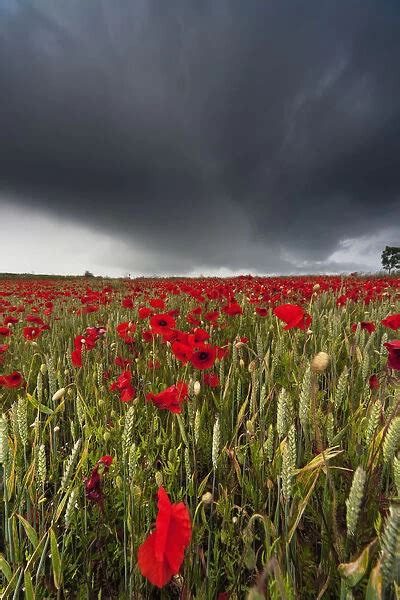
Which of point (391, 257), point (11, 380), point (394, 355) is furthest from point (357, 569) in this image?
point (391, 257)

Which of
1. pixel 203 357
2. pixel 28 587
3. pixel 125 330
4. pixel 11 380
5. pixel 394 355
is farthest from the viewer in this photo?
pixel 125 330

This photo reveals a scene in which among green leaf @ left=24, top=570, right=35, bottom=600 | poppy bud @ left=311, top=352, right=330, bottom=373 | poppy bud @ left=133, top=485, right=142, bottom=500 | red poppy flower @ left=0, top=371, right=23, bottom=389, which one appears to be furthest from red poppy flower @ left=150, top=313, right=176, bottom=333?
green leaf @ left=24, top=570, right=35, bottom=600

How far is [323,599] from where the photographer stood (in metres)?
0.88

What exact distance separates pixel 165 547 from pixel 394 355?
0.81 metres

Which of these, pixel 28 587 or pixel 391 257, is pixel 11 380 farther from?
pixel 391 257

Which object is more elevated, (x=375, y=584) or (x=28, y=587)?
(x=375, y=584)

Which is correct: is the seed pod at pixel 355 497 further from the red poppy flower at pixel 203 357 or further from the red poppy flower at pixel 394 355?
the red poppy flower at pixel 203 357

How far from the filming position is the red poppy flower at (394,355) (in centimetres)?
94

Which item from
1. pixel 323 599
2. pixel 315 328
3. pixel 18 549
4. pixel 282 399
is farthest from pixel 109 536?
pixel 315 328

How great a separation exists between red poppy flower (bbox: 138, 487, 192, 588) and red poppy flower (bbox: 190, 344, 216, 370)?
101 cm

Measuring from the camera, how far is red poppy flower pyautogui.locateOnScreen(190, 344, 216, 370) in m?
1.56

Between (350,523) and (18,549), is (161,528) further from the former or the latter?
(18,549)

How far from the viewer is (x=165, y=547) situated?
1.70 ft

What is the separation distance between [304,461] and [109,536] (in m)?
0.81
